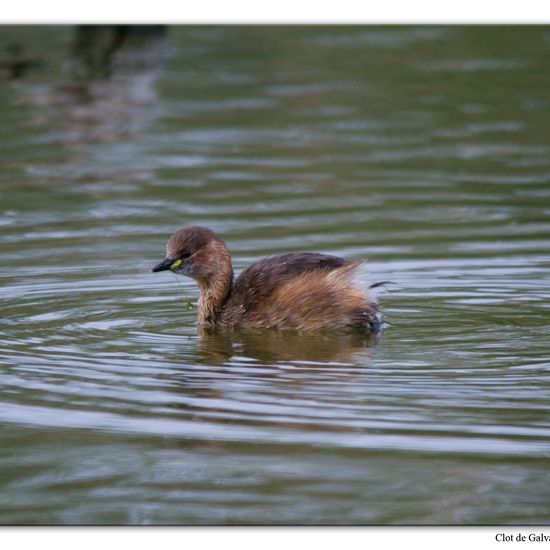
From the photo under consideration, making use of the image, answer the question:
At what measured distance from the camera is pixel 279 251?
387 inches

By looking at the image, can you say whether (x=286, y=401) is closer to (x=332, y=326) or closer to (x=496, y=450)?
(x=496, y=450)

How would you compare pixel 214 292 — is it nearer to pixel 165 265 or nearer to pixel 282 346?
pixel 165 265

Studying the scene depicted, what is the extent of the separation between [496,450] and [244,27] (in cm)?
1200

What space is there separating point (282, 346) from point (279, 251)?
2.31 metres


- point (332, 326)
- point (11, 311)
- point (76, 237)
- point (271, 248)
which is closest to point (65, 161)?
point (76, 237)

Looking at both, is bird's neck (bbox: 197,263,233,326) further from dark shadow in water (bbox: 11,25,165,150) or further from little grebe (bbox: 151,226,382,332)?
dark shadow in water (bbox: 11,25,165,150)

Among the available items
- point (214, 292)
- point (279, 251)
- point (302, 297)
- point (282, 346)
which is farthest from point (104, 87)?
point (282, 346)

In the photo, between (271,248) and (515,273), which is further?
(271,248)

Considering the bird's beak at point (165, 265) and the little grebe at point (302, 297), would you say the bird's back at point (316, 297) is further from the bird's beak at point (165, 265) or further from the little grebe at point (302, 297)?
the bird's beak at point (165, 265)

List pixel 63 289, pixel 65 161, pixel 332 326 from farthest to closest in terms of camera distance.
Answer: pixel 65 161 < pixel 63 289 < pixel 332 326

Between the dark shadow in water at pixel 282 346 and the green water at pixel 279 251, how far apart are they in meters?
0.03

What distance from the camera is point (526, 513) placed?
5047mm

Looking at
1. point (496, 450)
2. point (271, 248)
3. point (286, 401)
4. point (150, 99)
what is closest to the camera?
point (496, 450)

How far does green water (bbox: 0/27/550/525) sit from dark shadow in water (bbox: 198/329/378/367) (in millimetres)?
31
